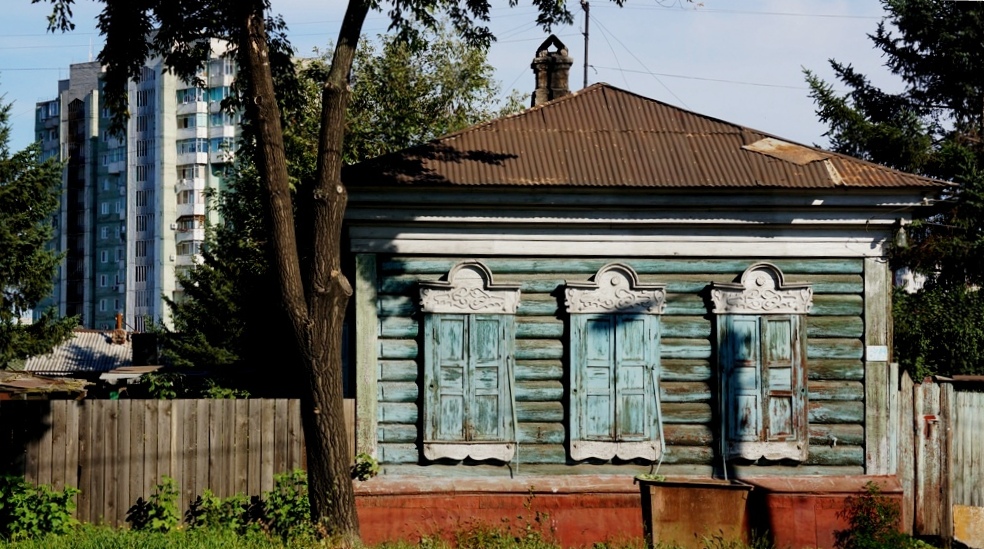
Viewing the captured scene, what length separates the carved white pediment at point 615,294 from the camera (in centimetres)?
1212

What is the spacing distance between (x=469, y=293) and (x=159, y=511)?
3.63m

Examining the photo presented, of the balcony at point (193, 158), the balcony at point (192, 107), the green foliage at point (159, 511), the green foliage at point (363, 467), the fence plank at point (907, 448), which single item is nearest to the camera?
the green foliage at point (159, 511)

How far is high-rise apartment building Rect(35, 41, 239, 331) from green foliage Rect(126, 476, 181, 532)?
223 ft

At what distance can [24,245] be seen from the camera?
3123 cm

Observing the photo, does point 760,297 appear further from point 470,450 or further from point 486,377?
point 470,450

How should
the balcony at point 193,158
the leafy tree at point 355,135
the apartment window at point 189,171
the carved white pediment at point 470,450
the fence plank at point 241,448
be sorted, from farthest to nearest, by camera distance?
the apartment window at point 189,171
the balcony at point 193,158
the leafy tree at point 355,135
the carved white pediment at point 470,450
the fence plank at point 241,448

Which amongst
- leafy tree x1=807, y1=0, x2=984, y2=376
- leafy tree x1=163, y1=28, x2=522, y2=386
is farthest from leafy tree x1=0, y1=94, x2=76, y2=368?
leafy tree x1=807, y1=0, x2=984, y2=376

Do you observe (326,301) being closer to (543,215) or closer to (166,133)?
(543,215)

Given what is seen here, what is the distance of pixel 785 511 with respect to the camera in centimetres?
1141

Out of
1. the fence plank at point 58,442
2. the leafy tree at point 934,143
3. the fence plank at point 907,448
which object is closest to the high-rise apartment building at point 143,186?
the leafy tree at point 934,143

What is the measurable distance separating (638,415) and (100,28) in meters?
6.53

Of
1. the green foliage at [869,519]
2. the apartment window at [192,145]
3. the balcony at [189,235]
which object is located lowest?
the green foliage at [869,519]

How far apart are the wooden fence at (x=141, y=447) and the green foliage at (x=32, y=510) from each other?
20cm

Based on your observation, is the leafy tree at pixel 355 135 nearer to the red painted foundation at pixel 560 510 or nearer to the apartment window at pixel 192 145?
the red painted foundation at pixel 560 510
